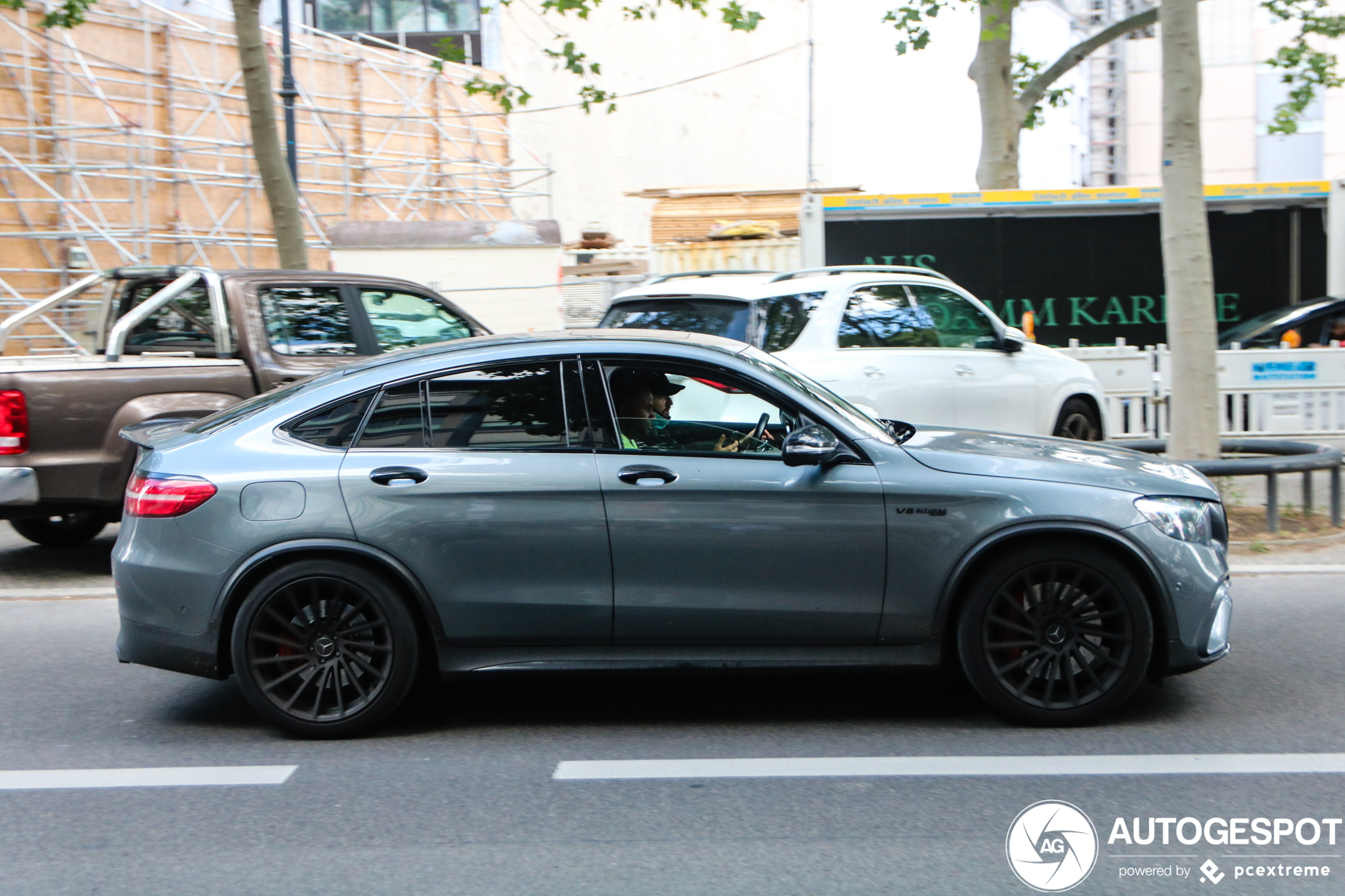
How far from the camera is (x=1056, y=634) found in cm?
470

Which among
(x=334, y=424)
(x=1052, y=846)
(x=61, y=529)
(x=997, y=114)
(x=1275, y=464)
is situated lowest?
(x=1052, y=846)

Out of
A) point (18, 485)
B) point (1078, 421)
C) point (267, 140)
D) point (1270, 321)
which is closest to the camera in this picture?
point (18, 485)

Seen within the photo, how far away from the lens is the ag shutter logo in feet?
11.9

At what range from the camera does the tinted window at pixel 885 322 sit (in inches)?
361

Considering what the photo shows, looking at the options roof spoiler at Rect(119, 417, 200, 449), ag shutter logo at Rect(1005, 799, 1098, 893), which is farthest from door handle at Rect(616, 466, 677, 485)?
roof spoiler at Rect(119, 417, 200, 449)

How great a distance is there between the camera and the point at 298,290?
8453 millimetres

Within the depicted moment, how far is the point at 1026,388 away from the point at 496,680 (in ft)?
21.0

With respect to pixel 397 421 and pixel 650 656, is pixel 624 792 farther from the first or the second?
pixel 397 421

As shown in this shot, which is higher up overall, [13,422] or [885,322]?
[885,322]

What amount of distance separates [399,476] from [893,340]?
215 inches

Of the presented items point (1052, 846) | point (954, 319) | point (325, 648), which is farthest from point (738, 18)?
point (1052, 846)

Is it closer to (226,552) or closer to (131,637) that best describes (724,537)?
(226,552)

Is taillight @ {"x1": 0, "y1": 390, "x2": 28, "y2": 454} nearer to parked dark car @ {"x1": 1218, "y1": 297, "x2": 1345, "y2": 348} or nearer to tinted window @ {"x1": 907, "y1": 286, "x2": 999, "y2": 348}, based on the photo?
tinted window @ {"x1": 907, "y1": 286, "x2": 999, "y2": 348}

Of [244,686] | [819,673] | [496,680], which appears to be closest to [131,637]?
[244,686]
